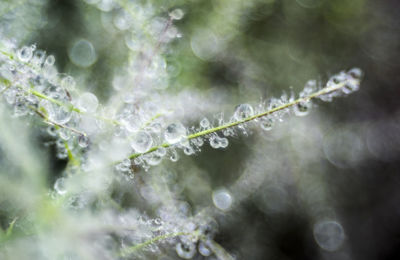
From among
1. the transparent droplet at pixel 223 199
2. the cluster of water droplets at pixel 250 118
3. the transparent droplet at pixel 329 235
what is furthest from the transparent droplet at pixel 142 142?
the transparent droplet at pixel 329 235

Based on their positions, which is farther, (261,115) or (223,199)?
(223,199)

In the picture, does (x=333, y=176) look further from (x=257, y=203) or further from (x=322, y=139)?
(x=257, y=203)

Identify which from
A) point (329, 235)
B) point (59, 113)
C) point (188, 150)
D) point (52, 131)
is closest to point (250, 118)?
point (188, 150)

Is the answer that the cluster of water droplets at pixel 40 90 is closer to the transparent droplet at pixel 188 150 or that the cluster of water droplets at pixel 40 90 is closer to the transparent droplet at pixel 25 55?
the transparent droplet at pixel 25 55

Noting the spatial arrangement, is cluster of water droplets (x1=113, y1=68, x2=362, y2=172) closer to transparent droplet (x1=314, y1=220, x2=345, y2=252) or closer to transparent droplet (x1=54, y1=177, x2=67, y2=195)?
transparent droplet (x1=54, y1=177, x2=67, y2=195)

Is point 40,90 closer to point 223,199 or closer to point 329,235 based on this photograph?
point 223,199

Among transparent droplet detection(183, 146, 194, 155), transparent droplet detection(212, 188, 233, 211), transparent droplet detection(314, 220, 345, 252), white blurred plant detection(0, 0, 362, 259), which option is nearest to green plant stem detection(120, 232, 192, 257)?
white blurred plant detection(0, 0, 362, 259)

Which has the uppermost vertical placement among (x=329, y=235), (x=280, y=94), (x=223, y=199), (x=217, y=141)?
(x=217, y=141)
